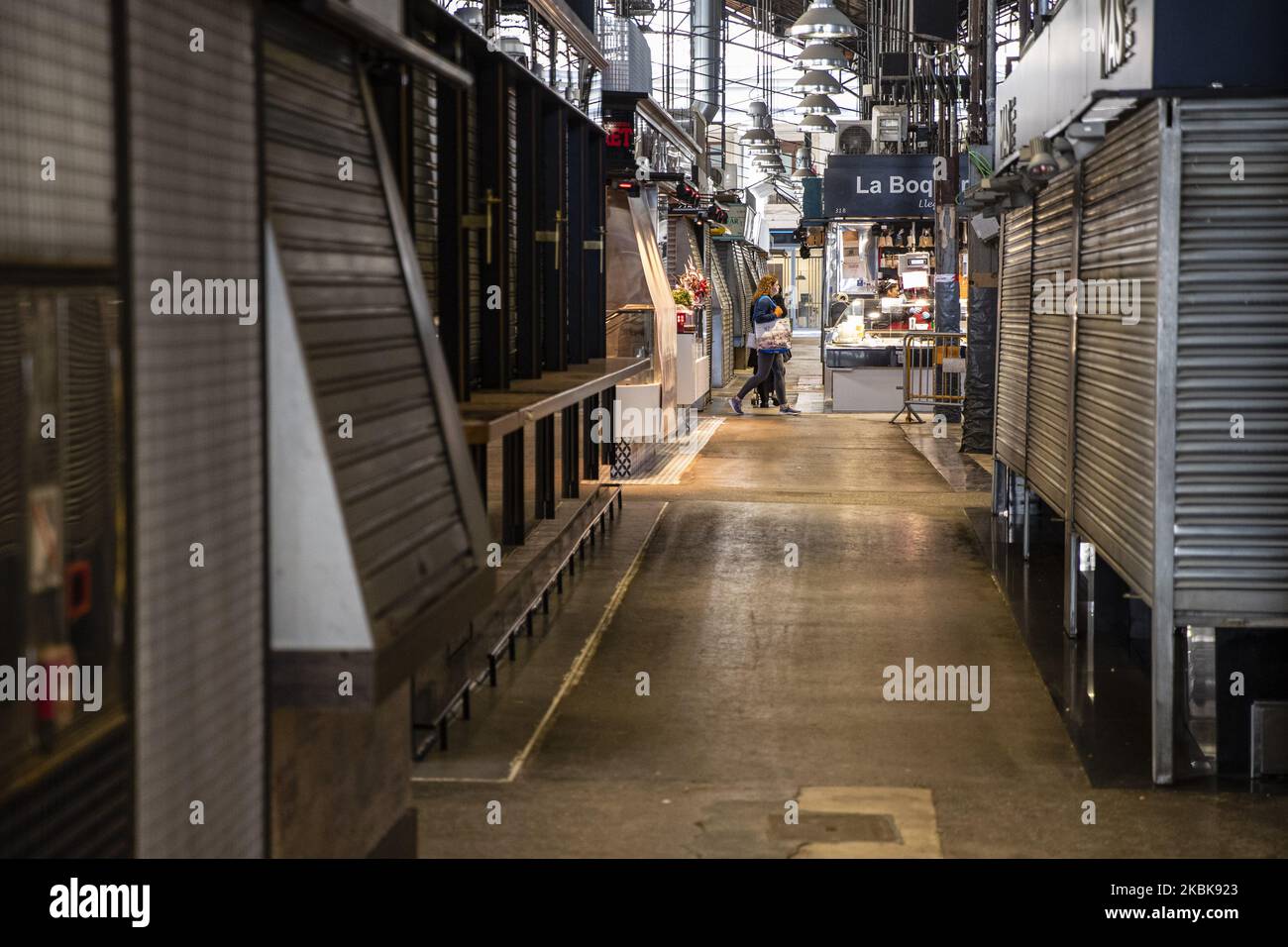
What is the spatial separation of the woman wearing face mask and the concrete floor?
35.0ft

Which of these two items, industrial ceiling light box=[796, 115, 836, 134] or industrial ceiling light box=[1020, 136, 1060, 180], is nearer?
industrial ceiling light box=[1020, 136, 1060, 180]

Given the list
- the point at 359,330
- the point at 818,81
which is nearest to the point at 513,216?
the point at 359,330

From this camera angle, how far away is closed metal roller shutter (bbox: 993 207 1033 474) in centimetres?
1027

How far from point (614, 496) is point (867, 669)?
17.8 feet

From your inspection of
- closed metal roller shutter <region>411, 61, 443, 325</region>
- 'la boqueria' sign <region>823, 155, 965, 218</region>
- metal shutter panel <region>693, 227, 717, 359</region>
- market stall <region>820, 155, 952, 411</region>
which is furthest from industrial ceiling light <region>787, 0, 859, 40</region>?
closed metal roller shutter <region>411, 61, 443, 325</region>

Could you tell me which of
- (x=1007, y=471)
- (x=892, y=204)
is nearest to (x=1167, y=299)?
(x=1007, y=471)

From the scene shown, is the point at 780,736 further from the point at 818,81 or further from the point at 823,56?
the point at 818,81

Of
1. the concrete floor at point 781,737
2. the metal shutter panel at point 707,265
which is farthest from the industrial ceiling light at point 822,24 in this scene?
the metal shutter panel at point 707,265

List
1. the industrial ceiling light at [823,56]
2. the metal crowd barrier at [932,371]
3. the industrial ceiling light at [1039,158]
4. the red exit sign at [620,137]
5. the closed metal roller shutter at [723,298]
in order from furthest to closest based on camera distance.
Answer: the closed metal roller shutter at [723,298] < the metal crowd barrier at [932,371] < the industrial ceiling light at [823,56] < the red exit sign at [620,137] < the industrial ceiling light at [1039,158]

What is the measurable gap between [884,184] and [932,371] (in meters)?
3.89

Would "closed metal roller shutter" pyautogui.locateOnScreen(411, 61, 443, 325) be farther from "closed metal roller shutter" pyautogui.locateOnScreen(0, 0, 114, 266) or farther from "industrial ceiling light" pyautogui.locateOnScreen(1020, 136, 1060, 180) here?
"closed metal roller shutter" pyautogui.locateOnScreen(0, 0, 114, 266)

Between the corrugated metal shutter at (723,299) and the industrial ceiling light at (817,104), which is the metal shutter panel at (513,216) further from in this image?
the corrugated metal shutter at (723,299)

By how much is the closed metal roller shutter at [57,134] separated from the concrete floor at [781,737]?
9.50ft

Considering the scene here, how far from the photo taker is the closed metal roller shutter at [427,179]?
6.36 metres
